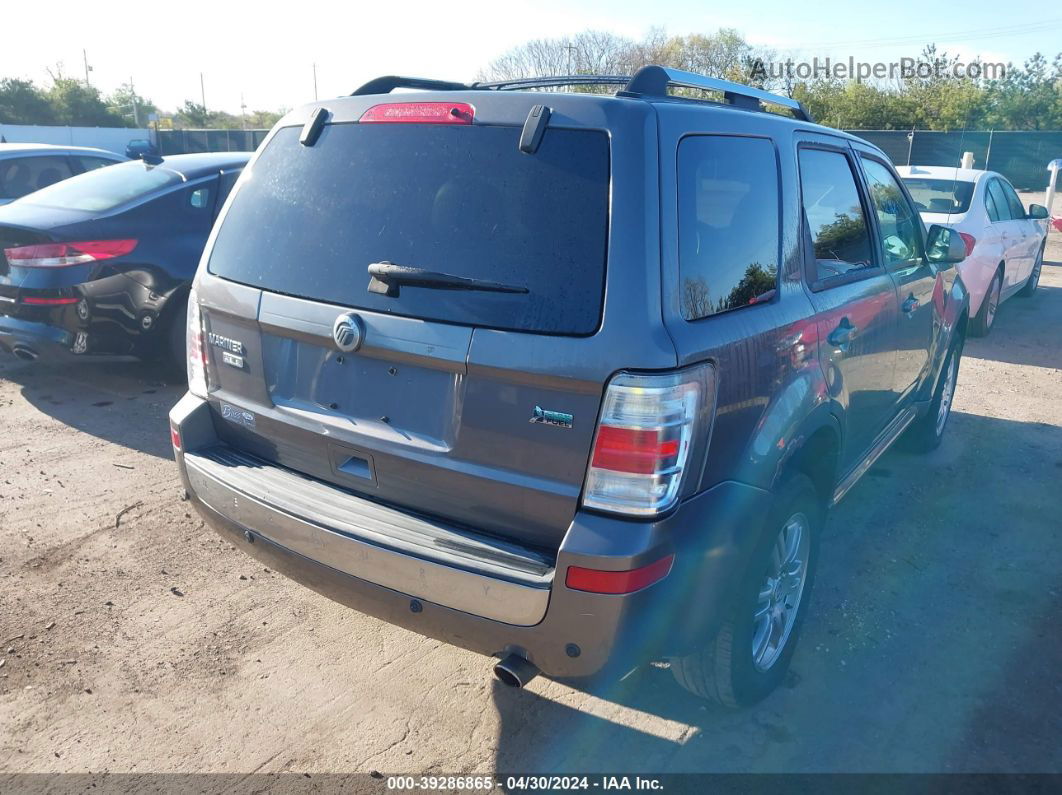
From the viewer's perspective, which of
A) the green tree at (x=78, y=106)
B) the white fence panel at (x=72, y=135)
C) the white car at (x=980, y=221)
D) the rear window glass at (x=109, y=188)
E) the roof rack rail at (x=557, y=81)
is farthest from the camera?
the green tree at (x=78, y=106)

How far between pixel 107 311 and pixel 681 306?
4902 mm

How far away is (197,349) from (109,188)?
162 inches

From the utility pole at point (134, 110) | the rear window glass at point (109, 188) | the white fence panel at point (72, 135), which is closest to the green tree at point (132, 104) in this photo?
the utility pole at point (134, 110)

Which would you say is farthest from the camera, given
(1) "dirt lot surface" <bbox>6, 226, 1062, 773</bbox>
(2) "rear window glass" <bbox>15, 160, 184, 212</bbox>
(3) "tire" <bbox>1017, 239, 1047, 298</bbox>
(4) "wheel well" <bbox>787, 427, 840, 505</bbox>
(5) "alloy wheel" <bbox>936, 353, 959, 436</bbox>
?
(3) "tire" <bbox>1017, 239, 1047, 298</bbox>

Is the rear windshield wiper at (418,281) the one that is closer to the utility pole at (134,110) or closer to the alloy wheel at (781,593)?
the alloy wheel at (781,593)

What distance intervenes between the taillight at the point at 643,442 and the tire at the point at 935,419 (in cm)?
363

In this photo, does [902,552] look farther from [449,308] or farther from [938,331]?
[449,308]

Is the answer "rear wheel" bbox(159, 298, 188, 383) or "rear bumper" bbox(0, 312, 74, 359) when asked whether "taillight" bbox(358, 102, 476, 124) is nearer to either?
"rear wheel" bbox(159, 298, 188, 383)

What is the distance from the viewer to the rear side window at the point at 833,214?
3199mm

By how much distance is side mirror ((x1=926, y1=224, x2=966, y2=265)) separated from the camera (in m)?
4.48

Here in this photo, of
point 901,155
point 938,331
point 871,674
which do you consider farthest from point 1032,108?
point 871,674

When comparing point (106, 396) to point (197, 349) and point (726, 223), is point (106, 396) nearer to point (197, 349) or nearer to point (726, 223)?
point (197, 349)

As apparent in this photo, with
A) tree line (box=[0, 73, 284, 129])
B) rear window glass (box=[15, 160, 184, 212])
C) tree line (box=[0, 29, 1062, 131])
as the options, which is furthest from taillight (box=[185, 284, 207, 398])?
tree line (box=[0, 73, 284, 129])

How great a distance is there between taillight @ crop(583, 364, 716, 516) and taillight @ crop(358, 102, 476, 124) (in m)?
0.97
